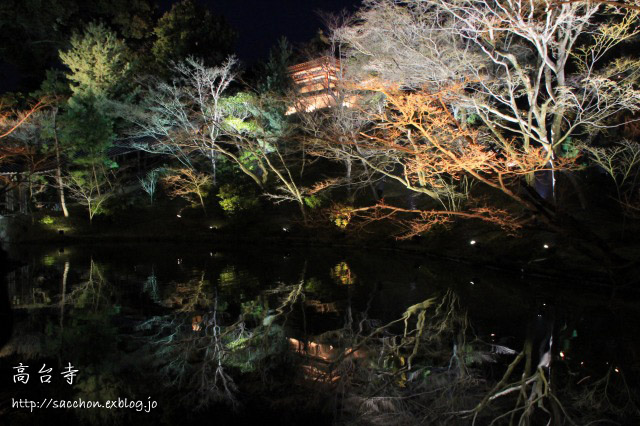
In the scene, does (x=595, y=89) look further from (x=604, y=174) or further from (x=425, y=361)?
(x=425, y=361)

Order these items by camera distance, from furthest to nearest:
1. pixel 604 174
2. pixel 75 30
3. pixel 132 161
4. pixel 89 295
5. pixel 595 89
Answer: pixel 132 161 < pixel 75 30 < pixel 604 174 < pixel 595 89 < pixel 89 295

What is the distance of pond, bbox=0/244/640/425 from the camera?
14.6 ft

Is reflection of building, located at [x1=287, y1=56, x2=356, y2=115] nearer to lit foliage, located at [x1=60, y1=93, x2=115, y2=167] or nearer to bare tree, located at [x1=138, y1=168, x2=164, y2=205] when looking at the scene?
bare tree, located at [x1=138, y1=168, x2=164, y2=205]

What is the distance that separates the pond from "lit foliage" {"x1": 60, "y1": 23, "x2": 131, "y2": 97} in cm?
1715

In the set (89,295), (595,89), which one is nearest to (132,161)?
(89,295)

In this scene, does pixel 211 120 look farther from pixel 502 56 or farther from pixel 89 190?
pixel 502 56

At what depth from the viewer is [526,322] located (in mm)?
7477

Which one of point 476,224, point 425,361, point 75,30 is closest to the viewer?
point 425,361

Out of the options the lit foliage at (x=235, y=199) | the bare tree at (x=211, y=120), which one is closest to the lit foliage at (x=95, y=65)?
the bare tree at (x=211, y=120)

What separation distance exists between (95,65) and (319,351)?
25.7 m

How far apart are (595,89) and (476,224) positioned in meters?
5.88

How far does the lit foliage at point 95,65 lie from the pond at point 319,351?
56.3 ft

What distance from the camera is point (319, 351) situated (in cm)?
602

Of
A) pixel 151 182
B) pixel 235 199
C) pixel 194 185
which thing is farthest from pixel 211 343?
pixel 151 182
